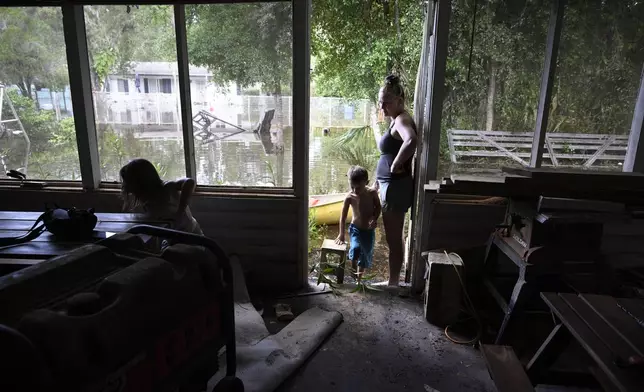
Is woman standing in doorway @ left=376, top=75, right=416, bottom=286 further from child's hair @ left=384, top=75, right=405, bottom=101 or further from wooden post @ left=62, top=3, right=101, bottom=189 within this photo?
wooden post @ left=62, top=3, right=101, bottom=189

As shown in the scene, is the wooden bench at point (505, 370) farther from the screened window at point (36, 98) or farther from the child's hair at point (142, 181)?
the screened window at point (36, 98)

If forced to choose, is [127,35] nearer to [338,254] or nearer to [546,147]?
[338,254]

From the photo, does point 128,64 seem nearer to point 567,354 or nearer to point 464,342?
point 464,342

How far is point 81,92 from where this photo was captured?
9.89 feet

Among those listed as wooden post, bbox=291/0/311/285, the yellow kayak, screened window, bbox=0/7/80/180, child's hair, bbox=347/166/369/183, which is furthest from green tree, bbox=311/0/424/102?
screened window, bbox=0/7/80/180

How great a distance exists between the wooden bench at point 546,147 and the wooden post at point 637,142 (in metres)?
0.04

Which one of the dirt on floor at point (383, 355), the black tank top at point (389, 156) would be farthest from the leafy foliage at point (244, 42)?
the dirt on floor at point (383, 355)

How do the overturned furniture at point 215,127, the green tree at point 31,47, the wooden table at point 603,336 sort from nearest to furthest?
the wooden table at point 603,336, the green tree at point 31,47, the overturned furniture at point 215,127

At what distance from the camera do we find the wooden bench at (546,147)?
2.96m

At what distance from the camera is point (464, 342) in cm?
259

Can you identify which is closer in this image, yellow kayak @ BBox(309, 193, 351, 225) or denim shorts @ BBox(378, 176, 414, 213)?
denim shorts @ BBox(378, 176, 414, 213)

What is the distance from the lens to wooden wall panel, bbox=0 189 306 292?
3100mm

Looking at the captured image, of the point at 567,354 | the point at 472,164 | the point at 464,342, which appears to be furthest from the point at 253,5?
the point at 567,354

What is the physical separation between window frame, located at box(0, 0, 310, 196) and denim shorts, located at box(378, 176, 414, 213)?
24.9 inches
